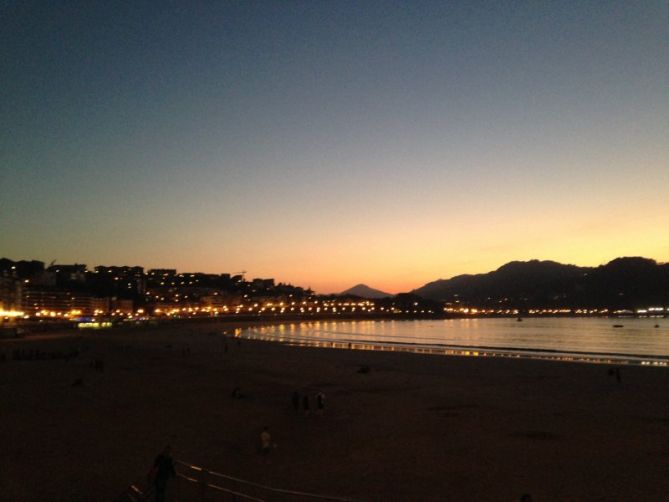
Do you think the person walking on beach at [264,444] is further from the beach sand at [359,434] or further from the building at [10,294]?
the building at [10,294]

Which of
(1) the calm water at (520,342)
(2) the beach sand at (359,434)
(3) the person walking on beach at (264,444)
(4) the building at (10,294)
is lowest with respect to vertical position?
(1) the calm water at (520,342)

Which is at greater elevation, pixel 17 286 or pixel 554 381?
pixel 17 286

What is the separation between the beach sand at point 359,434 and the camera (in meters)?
12.2

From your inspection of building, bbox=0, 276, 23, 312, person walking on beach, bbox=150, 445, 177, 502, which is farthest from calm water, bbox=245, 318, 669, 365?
building, bbox=0, 276, 23, 312

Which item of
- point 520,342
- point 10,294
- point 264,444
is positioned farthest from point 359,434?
point 10,294

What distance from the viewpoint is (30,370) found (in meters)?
33.8

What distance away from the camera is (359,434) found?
17.2 m

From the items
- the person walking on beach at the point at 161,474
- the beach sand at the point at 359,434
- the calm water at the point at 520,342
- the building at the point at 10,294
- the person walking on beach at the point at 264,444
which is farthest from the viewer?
the building at the point at 10,294

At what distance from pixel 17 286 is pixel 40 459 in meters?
153

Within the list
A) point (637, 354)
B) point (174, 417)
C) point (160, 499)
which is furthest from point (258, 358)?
point (160, 499)

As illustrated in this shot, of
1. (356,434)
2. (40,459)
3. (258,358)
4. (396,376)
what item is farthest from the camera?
(258,358)

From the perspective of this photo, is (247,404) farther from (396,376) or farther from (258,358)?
(258,358)

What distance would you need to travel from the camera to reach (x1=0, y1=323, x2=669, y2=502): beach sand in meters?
12.2

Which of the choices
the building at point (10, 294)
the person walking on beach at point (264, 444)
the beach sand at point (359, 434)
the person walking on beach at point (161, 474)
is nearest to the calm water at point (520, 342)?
A: the beach sand at point (359, 434)
